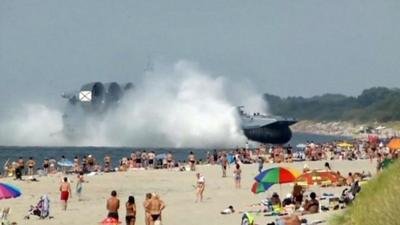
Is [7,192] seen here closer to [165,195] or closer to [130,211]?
[130,211]

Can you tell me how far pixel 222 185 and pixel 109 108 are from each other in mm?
73825

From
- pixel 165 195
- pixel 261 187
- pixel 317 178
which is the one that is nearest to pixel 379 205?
pixel 261 187

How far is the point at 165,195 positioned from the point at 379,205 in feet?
70.4

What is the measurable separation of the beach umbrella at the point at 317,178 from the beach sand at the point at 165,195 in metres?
0.34

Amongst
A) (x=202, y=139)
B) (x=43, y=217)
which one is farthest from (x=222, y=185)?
(x=202, y=139)

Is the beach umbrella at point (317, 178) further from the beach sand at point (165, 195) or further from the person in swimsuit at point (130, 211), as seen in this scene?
the person in swimsuit at point (130, 211)

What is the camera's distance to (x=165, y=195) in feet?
99.9

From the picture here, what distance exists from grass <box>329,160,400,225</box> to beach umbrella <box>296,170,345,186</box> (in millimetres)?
12504

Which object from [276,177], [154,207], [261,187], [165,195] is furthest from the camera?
[165,195]

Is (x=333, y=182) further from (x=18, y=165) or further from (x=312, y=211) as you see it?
(x=18, y=165)

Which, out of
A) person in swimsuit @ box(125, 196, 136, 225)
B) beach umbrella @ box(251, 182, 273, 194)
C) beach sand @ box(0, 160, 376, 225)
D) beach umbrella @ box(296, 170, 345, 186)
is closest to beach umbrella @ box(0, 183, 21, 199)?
beach sand @ box(0, 160, 376, 225)

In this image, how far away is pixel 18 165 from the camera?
38.8m

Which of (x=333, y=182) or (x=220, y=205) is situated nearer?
(x=220, y=205)

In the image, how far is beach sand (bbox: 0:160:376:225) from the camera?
22.1 m
